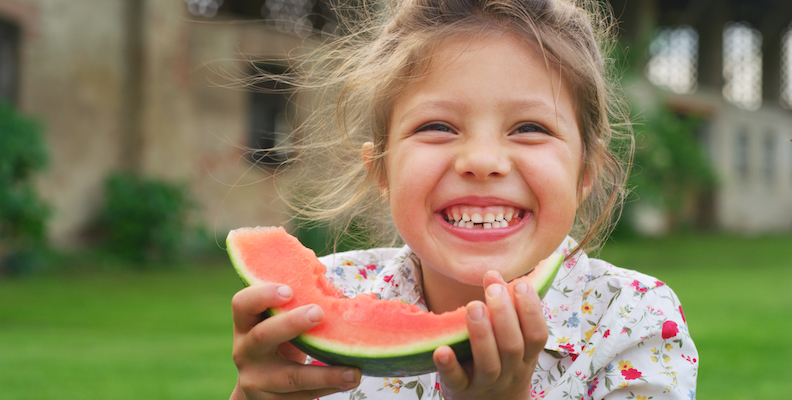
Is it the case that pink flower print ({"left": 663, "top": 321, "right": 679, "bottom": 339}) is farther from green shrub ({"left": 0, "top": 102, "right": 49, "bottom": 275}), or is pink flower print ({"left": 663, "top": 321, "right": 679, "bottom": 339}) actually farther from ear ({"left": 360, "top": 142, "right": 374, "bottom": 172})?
green shrub ({"left": 0, "top": 102, "right": 49, "bottom": 275})

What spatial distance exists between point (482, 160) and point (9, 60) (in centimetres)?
808

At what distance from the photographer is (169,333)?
16.5 ft

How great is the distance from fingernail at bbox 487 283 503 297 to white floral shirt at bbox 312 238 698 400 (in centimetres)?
57

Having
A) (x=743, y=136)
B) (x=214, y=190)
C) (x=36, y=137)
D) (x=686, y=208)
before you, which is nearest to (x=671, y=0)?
(x=743, y=136)

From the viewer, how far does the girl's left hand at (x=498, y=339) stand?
1.15 metres

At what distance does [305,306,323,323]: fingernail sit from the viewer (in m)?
1.21

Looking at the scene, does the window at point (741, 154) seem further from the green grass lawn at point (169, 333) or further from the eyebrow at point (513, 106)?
the eyebrow at point (513, 106)

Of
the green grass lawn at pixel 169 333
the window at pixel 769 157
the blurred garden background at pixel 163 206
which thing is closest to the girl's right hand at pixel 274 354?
the blurred garden background at pixel 163 206

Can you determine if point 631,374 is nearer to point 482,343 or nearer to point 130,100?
point 482,343

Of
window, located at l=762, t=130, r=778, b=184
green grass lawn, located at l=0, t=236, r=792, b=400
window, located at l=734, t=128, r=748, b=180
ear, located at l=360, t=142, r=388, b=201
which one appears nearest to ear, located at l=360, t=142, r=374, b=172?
ear, located at l=360, t=142, r=388, b=201

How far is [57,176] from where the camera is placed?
27.3ft

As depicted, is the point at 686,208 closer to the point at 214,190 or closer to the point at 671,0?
the point at 671,0

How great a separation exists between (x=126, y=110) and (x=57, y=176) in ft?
4.35

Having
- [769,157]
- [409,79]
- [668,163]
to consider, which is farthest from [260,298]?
[769,157]
